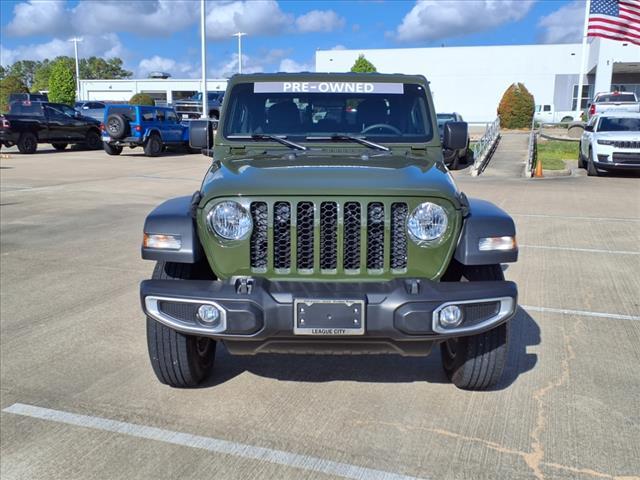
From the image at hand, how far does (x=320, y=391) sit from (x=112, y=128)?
63.8 ft

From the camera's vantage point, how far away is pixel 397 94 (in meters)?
4.60

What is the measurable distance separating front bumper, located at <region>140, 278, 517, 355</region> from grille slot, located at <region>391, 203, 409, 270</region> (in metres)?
0.12

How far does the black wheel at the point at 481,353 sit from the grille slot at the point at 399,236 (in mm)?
454

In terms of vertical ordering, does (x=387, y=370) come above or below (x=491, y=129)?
below

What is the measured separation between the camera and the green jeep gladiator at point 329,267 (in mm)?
3029


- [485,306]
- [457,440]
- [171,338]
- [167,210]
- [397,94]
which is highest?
[397,94]

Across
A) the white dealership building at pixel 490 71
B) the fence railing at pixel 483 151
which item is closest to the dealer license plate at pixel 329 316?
the fence railing at pixel 483 151

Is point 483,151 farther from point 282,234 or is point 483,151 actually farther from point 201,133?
point 282,234

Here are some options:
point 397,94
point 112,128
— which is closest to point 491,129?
point 112,128

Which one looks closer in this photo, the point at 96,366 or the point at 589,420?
the point at 589,420

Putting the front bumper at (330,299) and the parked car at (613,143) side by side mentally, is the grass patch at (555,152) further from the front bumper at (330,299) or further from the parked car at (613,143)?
the front bumper at (330,299)

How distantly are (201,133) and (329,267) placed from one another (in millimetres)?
2068

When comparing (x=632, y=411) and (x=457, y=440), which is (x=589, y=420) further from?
(x=457, y=440)

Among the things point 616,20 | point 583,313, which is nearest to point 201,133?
point 583,313
